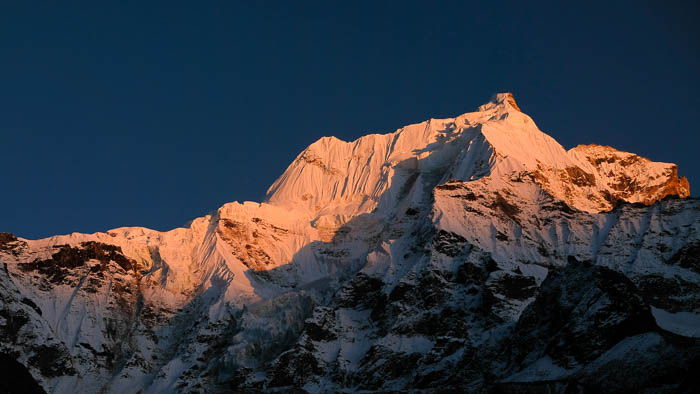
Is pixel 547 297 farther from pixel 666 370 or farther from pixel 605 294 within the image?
pixel 666 370

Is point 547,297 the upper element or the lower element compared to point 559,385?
upper

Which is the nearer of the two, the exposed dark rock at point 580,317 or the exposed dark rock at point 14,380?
the exposed dark rock at point 14,380

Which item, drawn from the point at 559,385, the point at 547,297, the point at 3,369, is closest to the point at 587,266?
the point at 547,297

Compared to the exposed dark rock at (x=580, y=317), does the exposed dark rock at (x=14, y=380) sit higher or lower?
lower

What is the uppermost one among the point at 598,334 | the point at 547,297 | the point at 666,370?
the point at 547,297

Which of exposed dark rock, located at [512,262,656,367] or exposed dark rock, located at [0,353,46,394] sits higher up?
exposed dark rock, located at [512,262,656,367]

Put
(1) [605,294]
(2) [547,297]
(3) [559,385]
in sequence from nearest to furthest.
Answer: (3) [559,385] → (1) [605,294] → (2) [547,297]

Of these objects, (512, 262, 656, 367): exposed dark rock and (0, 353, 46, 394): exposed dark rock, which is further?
(512, 262, 656, 367): exposed dark rock

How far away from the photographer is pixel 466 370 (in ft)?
626

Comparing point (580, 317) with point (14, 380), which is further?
point (580, 317)

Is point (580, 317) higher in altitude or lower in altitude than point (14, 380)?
higher

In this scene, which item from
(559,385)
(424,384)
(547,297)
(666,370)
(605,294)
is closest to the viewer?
(666,370)

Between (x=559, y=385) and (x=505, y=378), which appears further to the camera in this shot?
(x=505, y=378)

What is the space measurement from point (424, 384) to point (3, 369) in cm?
7064
